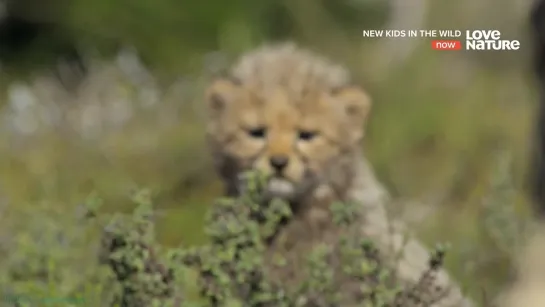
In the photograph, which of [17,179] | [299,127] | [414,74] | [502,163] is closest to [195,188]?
[299,127]

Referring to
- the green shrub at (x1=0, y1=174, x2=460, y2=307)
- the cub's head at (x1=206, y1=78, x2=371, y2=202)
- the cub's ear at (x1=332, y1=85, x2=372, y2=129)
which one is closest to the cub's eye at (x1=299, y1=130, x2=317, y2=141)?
the cub's head at (x1=206, y1=78, x2=371, y2=202)

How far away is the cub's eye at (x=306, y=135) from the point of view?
2.09m

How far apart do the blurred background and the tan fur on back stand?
Answer: 5 centimetres

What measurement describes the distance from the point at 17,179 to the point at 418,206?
1026mm

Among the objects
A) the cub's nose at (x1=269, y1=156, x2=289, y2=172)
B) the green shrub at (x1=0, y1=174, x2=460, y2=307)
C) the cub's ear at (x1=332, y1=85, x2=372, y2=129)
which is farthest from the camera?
the cub's ear at (x1=332, y1=85, x2=372, y2=129)

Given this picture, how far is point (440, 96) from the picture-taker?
2.21 m

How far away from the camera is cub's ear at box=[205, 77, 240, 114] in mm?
2146

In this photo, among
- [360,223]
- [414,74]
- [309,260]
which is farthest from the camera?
[414,74]

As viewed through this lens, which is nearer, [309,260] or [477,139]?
[309,260]

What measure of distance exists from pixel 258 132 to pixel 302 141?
0.35 feet

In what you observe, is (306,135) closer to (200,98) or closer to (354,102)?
(354,102)

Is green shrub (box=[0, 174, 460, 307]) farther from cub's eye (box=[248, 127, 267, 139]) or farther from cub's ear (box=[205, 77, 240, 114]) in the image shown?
cub's ear (box=[205, 77, 240, 114])

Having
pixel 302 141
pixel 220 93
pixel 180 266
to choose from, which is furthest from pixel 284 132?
pixel 180 266

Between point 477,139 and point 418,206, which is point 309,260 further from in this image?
point 477,139
